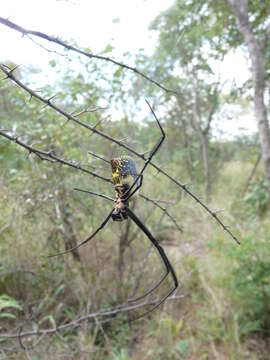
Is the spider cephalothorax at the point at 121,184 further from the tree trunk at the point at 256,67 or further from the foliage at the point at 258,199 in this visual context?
the foliage at the point at 258,199

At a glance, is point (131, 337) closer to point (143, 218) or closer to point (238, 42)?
point (143, 218)

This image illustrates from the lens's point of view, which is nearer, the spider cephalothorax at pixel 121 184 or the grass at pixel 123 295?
the spider cephalothorax at pixel 121 184

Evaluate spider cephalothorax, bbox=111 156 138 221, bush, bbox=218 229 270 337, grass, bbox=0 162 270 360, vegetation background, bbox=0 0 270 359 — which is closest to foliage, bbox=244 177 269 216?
vegetation background, bbox=0 0 270 359

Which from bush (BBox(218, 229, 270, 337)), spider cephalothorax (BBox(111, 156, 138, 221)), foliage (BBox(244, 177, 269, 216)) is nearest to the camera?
spider cephalothorax (BBox(111, 156, 138, 221))

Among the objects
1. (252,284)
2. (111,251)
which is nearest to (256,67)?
(252,284)

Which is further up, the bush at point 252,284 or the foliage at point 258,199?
the foliage at point 258,199

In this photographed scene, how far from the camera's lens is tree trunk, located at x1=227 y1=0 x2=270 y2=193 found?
117 inches

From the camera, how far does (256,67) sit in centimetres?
297

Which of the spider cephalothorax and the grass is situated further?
the grass

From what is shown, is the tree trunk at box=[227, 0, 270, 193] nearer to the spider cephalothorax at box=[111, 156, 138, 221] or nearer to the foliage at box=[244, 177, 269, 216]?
the foliage at box=[244, 177, 269, 216]

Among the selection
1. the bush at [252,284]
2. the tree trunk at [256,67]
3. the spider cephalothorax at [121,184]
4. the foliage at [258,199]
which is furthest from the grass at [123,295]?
the spider cephalothorax at [121,184]

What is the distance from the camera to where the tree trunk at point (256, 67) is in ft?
9.76

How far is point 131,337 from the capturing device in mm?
3297

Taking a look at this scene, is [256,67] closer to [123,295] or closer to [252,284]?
[252,284]
